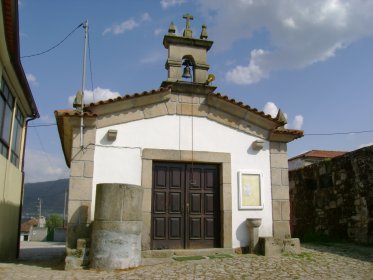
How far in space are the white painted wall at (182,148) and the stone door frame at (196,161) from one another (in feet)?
0.39

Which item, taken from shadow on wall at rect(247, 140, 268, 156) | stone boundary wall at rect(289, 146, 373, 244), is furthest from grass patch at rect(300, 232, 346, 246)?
shadow on wall at rect(247, 140, 268, 156)

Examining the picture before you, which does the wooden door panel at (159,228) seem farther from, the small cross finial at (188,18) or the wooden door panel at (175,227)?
the small cross finial at (188,18)

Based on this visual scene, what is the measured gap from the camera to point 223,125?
9.69 m

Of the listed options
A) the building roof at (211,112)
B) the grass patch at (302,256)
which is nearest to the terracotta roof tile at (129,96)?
the building roof at (211,112)

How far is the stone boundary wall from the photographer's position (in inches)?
444

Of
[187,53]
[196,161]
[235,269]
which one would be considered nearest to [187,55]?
[187,53]

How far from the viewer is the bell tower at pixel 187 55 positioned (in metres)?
9.87

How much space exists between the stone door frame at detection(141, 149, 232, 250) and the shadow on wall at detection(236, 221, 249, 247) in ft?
0.74

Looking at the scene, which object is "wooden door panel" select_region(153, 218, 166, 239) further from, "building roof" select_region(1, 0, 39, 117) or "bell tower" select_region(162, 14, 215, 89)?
"building roof" select_region(1, 0, 39, 117)

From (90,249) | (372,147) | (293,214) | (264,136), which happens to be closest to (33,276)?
(90,249)

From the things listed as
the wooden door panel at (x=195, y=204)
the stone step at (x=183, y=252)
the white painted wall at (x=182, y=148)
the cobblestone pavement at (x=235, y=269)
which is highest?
the white painted wall at (x=182, y=148)

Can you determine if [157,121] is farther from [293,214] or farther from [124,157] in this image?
[293,214]

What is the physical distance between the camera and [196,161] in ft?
30.3

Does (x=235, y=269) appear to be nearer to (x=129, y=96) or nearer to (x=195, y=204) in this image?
(x=195, y=204)
